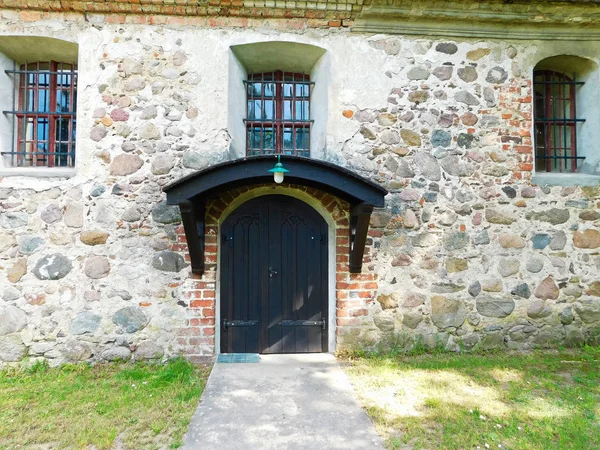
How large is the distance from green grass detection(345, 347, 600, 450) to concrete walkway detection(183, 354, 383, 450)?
21cm

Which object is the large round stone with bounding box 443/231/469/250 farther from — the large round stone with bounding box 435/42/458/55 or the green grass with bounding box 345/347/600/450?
the large round stone with bounding box 435/42/458/55

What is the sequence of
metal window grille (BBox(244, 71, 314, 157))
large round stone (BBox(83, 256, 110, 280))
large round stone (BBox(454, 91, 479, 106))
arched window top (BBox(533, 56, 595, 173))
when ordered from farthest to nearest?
1. arched window top (BBox(533, 56, 595, 173))
2. metal window grille (BBox(244, 71, 314, 157))
3. large round stone (BBox(454, 91, 479, 106))
4. large round stone (BBox(83, 256, 110, 280))

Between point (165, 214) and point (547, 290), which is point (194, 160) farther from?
point (547, 290)

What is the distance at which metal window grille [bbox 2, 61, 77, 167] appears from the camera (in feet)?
14.8

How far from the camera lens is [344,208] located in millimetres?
4387

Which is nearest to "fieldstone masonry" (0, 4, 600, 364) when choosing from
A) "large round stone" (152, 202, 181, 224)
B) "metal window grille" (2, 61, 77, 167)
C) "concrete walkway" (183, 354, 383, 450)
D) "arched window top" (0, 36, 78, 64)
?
"large round stone" (152, 202, 181, 224)

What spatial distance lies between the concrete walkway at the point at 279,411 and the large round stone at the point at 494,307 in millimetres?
1919

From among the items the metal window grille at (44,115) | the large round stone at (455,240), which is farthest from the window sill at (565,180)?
the metal window grille at (44,115)

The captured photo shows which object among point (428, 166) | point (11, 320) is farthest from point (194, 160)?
point (428, 166)

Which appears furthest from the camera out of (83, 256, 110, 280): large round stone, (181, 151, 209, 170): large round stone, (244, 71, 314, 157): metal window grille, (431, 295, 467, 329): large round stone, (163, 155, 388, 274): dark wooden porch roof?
(244, 71, 314, 157): metal window grille

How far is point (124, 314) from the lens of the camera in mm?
4145

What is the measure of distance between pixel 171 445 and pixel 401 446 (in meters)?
1.62

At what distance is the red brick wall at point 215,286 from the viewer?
420 centimetres

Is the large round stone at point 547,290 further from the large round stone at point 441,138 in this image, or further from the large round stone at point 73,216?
the large round stone at point 73,216
